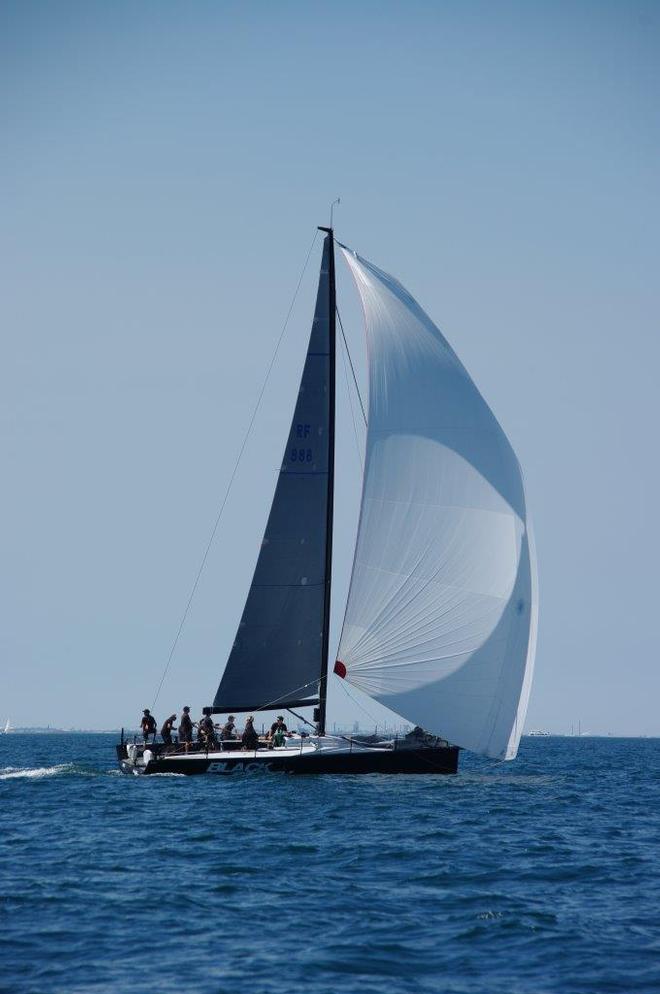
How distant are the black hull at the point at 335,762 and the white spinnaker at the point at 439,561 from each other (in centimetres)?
165

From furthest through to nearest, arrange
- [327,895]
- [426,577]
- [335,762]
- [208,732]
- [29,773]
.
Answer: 1. [29,773]
2. [208,732]
3. [335,762]
4. [426,577]
5. [327,895]

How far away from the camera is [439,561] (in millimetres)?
32625

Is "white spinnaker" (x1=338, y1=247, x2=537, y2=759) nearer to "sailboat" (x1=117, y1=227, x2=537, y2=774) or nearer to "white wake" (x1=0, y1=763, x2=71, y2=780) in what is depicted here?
"sailboat" (x1=117, y1=227, x2=537, y2=774)

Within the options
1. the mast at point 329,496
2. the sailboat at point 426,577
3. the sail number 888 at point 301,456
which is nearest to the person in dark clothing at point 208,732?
the sailboat at point 426,577

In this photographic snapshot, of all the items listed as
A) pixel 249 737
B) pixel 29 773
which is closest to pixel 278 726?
pixel 249 737

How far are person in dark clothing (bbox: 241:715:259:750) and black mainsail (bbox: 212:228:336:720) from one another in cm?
129

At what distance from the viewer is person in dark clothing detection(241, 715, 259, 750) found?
35.3 meters

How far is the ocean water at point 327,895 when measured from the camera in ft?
44.1

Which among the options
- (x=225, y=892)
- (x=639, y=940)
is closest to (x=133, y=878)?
(x=225, y=892)

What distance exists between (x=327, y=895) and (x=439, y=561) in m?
16.0

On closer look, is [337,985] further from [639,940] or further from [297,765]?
[297,765]

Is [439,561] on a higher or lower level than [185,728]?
higher

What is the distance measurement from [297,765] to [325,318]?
506 inches

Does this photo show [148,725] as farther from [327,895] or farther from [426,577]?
[327,895]
